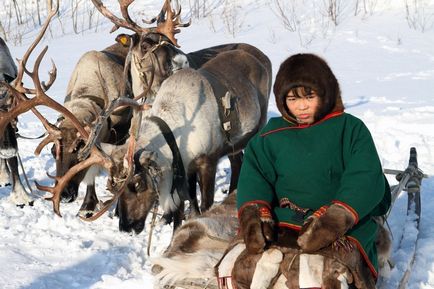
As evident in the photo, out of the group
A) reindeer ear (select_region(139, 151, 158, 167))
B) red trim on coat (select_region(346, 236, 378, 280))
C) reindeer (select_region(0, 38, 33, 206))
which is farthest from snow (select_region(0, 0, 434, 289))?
red trim on coat (select_region(346, 236, 378, 280))

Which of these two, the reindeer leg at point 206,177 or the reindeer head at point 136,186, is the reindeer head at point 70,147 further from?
the reindeer leg at point 206,177

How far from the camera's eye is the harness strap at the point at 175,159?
5.02 meters

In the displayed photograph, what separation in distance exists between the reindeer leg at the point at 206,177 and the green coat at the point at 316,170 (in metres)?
2.23

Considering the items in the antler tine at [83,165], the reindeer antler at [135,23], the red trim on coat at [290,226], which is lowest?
the antler tine at [83,165]

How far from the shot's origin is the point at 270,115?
9.81 metres

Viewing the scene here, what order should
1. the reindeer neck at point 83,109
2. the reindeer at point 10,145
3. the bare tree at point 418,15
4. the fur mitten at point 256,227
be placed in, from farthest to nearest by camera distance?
A: the bare tree at point 418,15 → the reindeer at point 10,145 → the reindeer neck at point 83,109 → the fur mitten at point 256,227

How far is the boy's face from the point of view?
287 centimetres

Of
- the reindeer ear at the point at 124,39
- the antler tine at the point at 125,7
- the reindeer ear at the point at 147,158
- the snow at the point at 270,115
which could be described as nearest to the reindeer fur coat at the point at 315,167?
the snow at the point at 270,115

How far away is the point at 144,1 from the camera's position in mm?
21906

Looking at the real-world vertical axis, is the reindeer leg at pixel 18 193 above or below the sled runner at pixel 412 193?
below

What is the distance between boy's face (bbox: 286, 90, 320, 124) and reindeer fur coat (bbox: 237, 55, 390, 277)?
0.09ft

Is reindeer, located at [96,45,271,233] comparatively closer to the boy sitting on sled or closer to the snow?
the snow

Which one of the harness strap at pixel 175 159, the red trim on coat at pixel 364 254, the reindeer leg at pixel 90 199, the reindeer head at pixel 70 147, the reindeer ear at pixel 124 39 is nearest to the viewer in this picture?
the red trim on coat at pixel 364 254

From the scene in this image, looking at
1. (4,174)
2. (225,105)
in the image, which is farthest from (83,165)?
(4,174)
